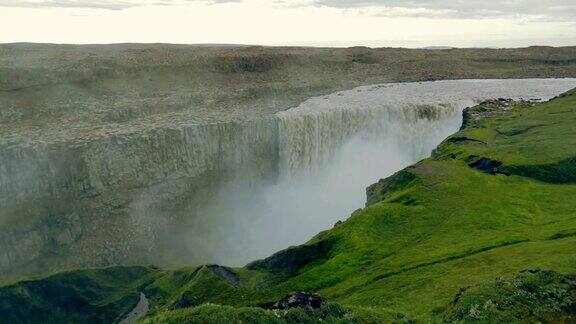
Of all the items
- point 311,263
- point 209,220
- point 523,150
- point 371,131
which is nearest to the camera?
point 311,263

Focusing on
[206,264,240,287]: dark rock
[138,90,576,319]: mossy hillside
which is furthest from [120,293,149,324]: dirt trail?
[138,90,576,319]: mossy hillside

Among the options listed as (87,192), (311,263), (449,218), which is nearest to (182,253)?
(87,192)

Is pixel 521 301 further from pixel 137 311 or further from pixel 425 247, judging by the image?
pixel 137 311

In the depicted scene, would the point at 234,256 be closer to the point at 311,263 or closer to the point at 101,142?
the point at 101,142

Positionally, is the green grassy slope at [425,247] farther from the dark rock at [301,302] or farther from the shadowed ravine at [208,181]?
the shadowed ravine at [208,181]

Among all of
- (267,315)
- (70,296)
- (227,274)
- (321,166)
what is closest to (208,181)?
(321,166)

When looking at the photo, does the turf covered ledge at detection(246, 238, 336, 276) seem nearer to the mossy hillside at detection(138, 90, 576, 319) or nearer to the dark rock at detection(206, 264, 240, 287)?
the mossy hillside at detection(138, 90, 576, 319)
